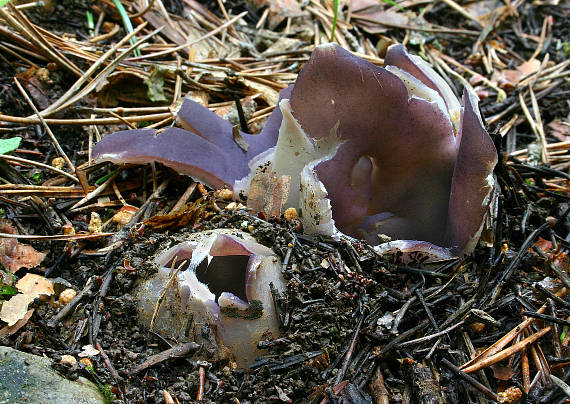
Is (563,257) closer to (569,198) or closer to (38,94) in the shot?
(569,198)

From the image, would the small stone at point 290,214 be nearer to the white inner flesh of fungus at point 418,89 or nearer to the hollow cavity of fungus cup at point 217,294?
the hollow cavity of fungus cup at point 217,294

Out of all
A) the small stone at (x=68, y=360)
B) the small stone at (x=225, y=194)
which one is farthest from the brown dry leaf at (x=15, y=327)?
the small stone at (x=225, y=194)

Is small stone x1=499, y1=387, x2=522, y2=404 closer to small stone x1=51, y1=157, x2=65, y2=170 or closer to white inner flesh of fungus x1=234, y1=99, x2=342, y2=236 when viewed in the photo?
white inner flesh of fungus x1=234, y1=99, x2=342, y2=236

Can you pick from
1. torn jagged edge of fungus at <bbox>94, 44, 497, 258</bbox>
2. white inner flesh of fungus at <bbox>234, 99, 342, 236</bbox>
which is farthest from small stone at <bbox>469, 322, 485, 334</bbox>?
white inner flesh of fungus at <bbox>234, 99, 342, 236</bbox>

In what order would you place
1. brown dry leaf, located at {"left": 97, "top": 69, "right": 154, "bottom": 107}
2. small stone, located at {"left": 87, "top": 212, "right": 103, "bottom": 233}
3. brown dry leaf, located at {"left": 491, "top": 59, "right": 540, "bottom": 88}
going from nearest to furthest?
small stone, located at {"left": 87, "top": 212, "right": 103, "bottom": 233}, brown dry leaf, located at {"left": 97, "top": 69, "right": 154, "bottom": 107}, brown dry leaf, located at {"left": 491, "top": 59, "right": 540, "bottom": 88}

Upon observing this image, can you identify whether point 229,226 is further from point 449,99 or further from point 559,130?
point 559,130

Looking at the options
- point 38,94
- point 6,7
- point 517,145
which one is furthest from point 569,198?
point 6,7

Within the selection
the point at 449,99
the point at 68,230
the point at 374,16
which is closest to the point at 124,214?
the point at 68,230
